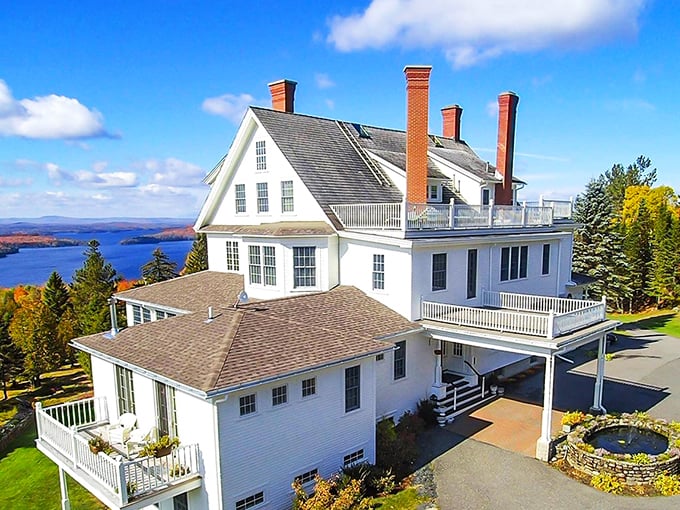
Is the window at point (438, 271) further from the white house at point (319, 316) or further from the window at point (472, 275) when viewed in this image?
the window at point (472, 275)

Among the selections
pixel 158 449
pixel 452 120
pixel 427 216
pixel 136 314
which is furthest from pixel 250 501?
pixel 452 120

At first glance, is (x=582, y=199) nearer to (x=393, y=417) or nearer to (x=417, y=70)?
(x=417, y=70)

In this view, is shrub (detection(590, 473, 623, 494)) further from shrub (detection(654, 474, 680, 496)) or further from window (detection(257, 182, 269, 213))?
window (detection(257, 182, 269, 213))

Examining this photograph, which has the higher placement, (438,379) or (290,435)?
(290,435)

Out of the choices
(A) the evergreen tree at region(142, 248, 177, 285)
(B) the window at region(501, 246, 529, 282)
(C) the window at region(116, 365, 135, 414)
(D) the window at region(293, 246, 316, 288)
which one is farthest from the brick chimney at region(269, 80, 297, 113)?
(A) the evergreen tree at region(142, 248, 177, 285)

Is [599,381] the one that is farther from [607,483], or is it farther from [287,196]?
[287,196]

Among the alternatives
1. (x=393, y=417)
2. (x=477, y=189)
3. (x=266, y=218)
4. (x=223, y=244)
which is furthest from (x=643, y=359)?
(x=223, y=244)
